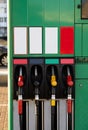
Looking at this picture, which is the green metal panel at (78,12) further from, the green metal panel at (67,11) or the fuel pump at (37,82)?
the fuel pump at (37,82)

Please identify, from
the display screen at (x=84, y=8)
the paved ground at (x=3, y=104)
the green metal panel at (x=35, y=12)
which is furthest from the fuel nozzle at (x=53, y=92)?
the paved ground at (x=3, y=104)

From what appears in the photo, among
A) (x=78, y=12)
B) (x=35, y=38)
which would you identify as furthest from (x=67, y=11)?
(x=35, y=38)

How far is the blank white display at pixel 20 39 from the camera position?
3254mm

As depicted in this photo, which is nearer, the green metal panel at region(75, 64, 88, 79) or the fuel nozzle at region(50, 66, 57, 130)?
the fuel nozzle at region(50, 66, 57, 130)

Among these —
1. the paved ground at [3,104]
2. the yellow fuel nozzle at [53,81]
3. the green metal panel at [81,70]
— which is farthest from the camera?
the paved ground at [3,104]

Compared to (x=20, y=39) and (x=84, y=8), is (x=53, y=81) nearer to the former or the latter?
(x=20, y=39)

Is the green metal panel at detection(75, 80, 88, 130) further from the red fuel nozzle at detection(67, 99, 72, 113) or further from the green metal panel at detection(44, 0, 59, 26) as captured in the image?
the green metal panel at detection(44, 0, 59, 26)

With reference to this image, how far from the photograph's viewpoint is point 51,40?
325 centimetres

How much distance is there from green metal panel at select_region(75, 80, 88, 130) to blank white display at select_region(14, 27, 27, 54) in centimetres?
56

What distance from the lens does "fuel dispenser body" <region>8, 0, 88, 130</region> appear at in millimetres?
3254

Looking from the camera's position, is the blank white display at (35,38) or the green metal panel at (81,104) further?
the green metal panel at (81,104)

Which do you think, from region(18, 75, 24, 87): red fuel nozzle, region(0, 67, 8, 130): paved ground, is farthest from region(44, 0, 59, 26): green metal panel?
region(0, 67, 8, 130): paved ground

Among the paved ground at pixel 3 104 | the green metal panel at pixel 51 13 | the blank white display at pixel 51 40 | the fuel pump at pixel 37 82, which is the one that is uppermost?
the green metal panel at pixel 51 13

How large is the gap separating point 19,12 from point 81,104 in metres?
0.97
